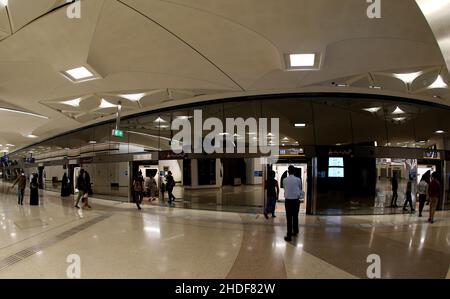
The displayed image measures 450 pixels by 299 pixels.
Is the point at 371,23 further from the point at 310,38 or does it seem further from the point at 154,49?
the point at 154,49

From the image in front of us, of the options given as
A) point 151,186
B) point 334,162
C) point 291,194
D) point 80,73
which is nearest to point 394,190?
point 334,162

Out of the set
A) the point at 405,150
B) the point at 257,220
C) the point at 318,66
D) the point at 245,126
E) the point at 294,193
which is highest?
the point at 318,66

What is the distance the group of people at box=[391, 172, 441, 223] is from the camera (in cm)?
855

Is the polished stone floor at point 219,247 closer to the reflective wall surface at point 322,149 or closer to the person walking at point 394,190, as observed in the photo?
the reflective wall surface at point 322,149

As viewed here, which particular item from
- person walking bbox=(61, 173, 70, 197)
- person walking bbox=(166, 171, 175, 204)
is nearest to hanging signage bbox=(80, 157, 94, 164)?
person walking bbox=(61, 173, 70, 197)

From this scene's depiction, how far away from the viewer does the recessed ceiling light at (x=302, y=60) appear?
261 inches

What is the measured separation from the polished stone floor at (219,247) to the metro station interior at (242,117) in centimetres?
5

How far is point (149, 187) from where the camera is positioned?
13344 mm

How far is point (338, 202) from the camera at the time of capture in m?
10.1

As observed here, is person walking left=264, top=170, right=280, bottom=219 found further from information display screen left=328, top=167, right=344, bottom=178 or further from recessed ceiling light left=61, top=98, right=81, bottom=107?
recessed ceiling light left=61, top=98, right=81, bottom=107

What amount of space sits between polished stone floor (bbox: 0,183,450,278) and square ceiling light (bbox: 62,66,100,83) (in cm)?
444
